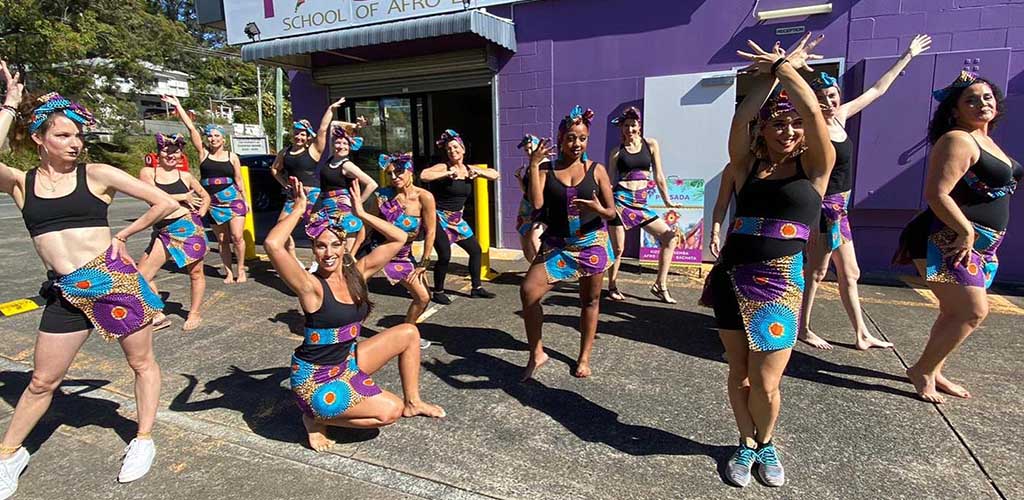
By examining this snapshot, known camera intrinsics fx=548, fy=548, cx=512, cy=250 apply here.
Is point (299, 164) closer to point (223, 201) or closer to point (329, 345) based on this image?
point (223, 201)

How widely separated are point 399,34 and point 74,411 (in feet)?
17.3

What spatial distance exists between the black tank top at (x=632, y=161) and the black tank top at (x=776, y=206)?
10.5 feet

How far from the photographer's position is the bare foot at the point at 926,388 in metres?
3.20

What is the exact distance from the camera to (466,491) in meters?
2.49

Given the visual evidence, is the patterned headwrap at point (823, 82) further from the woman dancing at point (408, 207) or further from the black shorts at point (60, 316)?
the black shorts at point (60, 316)

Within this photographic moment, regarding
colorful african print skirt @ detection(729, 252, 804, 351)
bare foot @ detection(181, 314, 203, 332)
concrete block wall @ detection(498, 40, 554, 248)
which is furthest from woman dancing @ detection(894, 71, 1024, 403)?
bare foot @ detection(181, 314, 203, 332)

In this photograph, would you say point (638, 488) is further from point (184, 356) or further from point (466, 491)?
point (184, 356)

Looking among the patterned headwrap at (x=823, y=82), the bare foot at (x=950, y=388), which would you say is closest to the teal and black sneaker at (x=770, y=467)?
the bare foot at (x=950, y=388)

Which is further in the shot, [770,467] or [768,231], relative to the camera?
[770,467]

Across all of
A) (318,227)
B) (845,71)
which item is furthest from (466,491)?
(845,71)

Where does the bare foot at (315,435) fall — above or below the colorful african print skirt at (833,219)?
below

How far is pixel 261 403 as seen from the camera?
339 cm

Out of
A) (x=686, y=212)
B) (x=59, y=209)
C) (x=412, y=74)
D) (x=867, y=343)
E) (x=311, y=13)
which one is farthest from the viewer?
(x=412, y=74)

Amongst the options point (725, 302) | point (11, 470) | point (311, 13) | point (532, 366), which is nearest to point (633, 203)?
point (532, 366)
